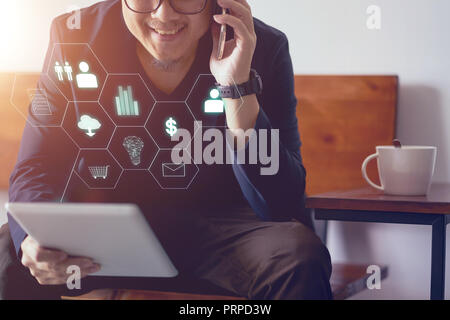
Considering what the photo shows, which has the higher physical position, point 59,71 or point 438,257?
point 59,71

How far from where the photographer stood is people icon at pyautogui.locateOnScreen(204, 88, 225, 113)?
796mm

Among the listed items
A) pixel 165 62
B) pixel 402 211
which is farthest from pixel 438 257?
pixel 165 62

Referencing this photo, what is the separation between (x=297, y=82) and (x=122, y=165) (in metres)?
0.46

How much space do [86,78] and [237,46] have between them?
25cm

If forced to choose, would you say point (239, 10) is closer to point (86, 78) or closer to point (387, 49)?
point (86, 78)

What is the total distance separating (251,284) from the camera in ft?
2.34

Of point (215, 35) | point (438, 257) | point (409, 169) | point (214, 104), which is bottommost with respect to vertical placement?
point (438, 257)

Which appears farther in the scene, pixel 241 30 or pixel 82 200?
pixel 82 200

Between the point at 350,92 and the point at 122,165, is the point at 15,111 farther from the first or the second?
the point at 350,92
